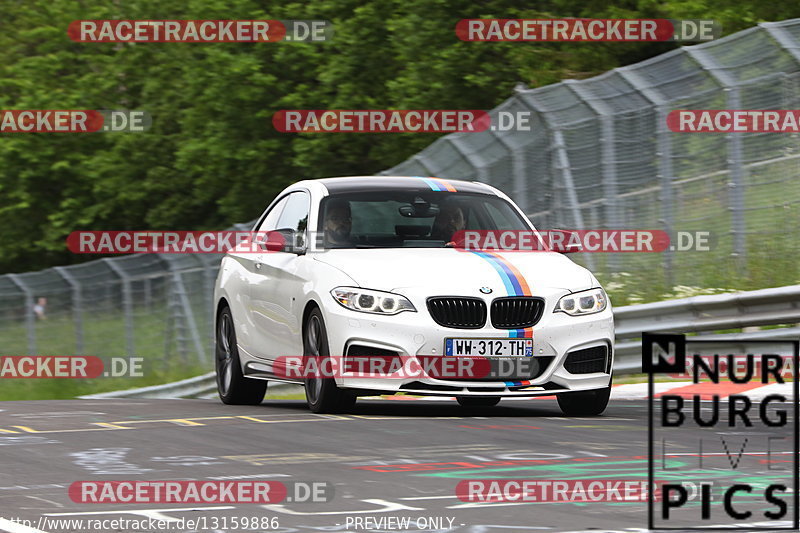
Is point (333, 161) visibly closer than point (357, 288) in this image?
No

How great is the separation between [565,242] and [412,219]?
1226 millimetres

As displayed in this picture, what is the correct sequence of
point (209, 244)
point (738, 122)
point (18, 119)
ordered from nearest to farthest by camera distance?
point (738, 122), point (209, 244), point (18, 119)

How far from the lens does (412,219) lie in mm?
12727

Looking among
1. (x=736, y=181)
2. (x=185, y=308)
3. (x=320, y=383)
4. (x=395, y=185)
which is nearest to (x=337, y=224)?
(x=395, y=185)

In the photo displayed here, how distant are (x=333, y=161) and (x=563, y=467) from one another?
3141 cm

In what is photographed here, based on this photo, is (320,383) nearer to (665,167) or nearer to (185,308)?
(665,167)

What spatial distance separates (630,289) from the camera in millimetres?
17938

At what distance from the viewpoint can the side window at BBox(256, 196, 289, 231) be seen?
13.8 meters

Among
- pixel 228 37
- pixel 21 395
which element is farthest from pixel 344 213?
pixel 228 37

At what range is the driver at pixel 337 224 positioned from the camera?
1216 cm

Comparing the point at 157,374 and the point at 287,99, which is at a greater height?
the point at 287,99

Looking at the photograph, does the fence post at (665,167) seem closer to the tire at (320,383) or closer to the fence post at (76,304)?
the tire at (320,383)

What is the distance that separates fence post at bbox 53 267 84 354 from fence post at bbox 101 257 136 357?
90cm

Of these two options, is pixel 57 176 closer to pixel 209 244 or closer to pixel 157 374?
pixel 209 244
